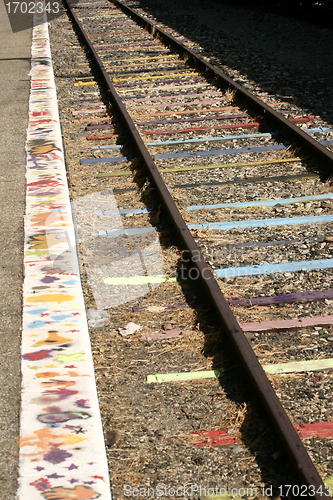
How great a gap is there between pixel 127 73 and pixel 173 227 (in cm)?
639

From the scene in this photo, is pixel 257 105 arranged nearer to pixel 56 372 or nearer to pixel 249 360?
pixel 249 360

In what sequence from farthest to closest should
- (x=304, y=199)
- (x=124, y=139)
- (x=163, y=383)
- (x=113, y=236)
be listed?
(x=124, y=139) < (x=304, y=199) < (x=113, y=236) < (x=163, y=383)

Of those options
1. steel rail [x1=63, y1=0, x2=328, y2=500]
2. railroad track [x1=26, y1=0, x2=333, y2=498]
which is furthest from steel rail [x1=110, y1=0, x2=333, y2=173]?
steel rail [x1=63, y1=0, x2=328, y2=500]

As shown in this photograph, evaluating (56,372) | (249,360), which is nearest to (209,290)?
(249,360)

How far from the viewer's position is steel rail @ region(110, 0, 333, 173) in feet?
18.9

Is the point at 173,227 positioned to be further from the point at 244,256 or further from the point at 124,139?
the point at 124,139

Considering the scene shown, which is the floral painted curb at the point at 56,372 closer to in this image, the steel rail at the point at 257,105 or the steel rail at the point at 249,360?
the steel rail at the point at 249,360

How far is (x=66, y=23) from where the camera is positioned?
53.5 feet

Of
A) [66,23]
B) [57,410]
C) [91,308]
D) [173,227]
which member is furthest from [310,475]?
[66,23]

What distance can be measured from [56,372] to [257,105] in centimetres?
555

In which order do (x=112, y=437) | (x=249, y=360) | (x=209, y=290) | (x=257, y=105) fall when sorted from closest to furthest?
(x=112, y=437) < (x=249, y=360) < (x=209, y=290) < (x=257, y=105)

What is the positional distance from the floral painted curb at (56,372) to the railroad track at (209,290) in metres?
0.13

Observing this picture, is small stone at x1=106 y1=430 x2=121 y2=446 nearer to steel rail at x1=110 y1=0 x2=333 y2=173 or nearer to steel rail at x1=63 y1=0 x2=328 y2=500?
steel rail at x1=63 y1=0 x2=328 y2=500

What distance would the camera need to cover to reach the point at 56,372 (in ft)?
9.65
